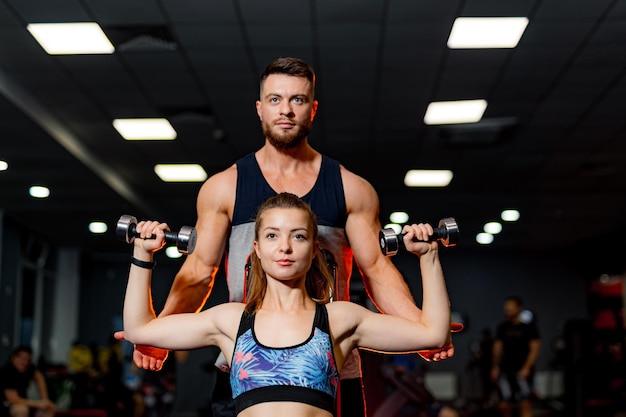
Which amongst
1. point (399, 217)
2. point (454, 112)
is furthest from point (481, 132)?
point (399, 217)

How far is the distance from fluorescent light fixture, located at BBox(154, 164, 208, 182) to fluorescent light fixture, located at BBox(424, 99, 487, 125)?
3.18 meters

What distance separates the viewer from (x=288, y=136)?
2641 mm

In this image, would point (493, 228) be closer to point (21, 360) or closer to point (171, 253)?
point (171, 253)

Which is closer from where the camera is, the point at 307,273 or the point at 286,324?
the point at 286,324

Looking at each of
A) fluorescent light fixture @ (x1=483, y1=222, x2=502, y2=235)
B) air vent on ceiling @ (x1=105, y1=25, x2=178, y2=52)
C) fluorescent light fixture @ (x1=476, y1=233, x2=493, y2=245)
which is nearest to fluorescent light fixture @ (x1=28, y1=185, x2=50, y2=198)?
air vent on ceiling @ (x1=105, y1=25, x2=178, y2=52)

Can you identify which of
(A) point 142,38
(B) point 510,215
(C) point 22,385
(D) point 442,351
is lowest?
(C) point 22,385

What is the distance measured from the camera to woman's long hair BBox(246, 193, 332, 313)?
2320mm

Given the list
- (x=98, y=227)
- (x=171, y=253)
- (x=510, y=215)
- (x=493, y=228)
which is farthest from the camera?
(x=171, y=253)

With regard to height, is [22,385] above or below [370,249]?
below

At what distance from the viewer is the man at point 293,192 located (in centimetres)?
262

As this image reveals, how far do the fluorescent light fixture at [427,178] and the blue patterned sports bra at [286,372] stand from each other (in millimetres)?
8058

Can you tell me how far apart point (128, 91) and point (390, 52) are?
2.28 m

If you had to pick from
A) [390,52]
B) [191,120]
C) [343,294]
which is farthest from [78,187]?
[343,294]

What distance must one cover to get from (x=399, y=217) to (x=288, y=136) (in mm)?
10807
